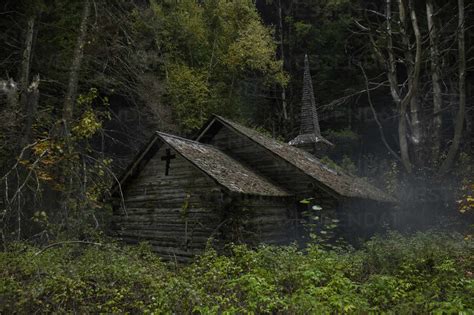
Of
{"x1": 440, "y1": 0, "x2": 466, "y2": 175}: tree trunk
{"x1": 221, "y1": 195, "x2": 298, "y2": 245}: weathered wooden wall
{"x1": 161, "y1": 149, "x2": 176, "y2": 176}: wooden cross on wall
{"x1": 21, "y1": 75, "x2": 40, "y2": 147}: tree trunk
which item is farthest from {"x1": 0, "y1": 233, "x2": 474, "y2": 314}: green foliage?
{"x1": 440, "y1": 0, "x2": 466, "y2": 175}: tree trunk

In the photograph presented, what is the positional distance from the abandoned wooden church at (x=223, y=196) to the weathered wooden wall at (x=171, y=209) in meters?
0.03

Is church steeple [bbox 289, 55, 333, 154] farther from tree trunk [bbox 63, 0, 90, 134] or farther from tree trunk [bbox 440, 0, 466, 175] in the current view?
tree trunk [bbox 63, 0, 90, 134]

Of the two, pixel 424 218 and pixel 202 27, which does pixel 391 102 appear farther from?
pixel 202 27

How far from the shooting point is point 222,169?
1403cm

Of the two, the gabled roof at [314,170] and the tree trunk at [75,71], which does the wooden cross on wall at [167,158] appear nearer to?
the tree trunk at [75,71]

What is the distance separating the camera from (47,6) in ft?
45.1

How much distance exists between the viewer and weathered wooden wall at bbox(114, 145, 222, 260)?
1329 centimetres

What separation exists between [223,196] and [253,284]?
583 cm

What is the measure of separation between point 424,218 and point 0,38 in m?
22.0

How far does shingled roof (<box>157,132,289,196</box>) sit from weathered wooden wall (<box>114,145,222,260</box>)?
0.37m

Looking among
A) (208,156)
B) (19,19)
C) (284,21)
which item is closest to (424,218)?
(208,156)

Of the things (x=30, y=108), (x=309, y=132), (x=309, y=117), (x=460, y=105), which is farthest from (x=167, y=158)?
(x=460, y=105)

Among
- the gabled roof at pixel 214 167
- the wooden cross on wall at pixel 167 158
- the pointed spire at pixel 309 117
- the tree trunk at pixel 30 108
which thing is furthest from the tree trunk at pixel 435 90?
the tree trunk at pixel 30 108

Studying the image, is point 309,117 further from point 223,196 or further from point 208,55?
point 223,196
